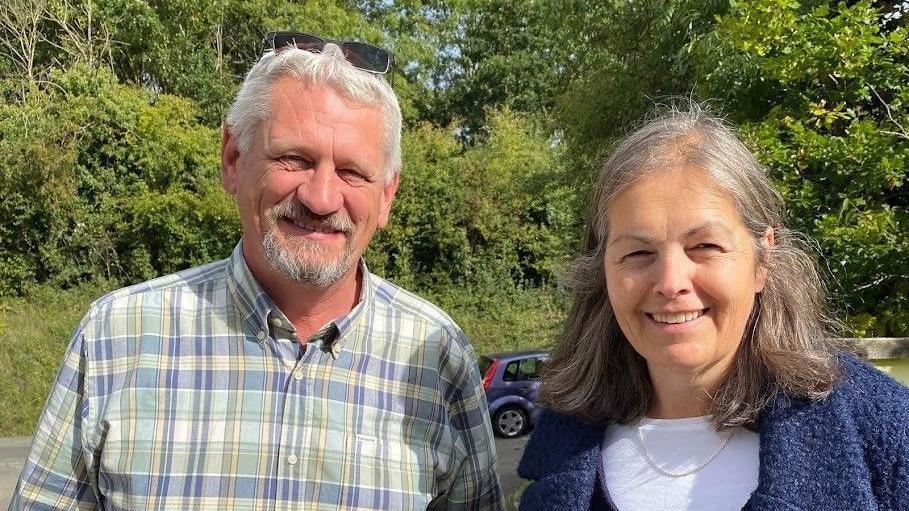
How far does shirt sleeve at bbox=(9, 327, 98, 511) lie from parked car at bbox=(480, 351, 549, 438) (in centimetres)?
973

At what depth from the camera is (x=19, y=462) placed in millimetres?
8883

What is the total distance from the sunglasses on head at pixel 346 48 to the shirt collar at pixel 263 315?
0.57 meters

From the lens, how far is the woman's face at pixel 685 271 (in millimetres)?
1721

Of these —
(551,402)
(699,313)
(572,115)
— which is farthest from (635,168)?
(572,115)

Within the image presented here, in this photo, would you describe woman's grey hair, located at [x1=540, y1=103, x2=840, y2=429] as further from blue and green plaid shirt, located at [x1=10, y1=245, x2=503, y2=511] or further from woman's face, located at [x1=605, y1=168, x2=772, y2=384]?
blue and green plaid shirt, located at [x1=10, y1=245, x2=503, y2=511]

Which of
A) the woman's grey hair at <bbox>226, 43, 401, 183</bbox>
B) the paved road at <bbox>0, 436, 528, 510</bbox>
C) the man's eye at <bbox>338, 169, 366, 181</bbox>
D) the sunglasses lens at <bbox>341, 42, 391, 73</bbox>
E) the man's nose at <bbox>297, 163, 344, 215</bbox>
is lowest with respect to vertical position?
the paved road at <bbox>0, 436, 528, 510</bbox>

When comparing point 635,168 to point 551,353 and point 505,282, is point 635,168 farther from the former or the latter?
point 505,282

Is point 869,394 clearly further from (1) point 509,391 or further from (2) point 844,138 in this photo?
(1) point 509,391

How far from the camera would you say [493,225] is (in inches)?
658

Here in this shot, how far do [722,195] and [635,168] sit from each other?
0.20 meters

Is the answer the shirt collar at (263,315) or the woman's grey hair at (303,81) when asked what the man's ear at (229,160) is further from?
the shirt collar at (263,315)

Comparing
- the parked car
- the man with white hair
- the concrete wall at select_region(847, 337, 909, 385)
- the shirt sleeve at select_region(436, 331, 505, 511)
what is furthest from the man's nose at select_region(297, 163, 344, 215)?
the parked car

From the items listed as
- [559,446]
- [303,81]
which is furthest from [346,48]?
[559,446]

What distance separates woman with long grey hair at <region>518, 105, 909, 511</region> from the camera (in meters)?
1.63
